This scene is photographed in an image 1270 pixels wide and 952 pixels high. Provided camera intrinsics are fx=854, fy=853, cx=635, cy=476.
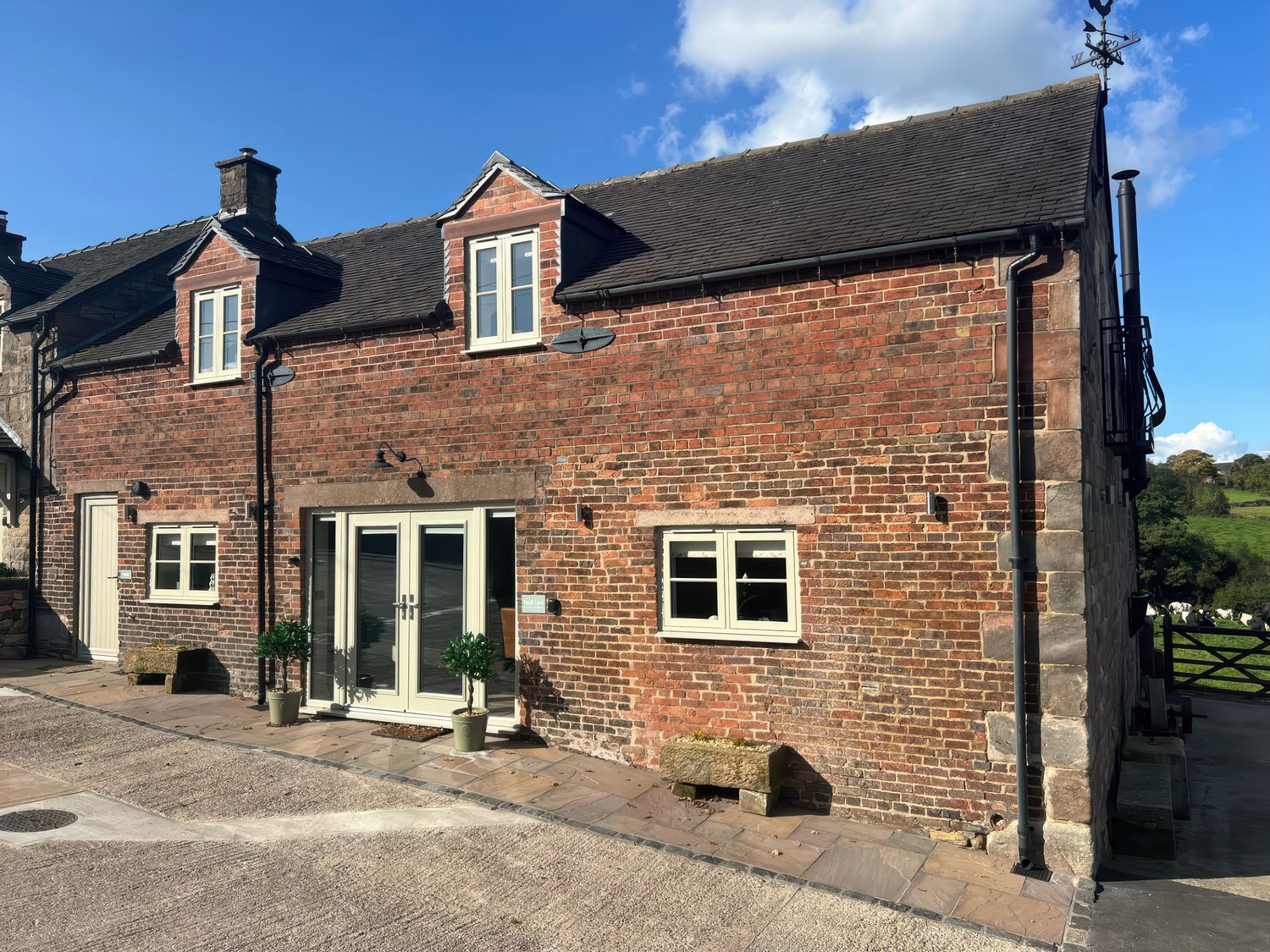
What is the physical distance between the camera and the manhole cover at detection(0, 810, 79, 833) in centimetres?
706

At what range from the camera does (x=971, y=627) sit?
23.5 ft

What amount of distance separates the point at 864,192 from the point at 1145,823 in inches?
267

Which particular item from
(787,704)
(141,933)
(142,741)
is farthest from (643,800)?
(142,741)

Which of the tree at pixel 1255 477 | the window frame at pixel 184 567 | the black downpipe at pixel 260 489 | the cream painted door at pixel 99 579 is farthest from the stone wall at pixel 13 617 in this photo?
the tree at pixel 1255 477

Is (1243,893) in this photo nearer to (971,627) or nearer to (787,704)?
(971,627)

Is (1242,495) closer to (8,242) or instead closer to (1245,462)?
(1245,462)

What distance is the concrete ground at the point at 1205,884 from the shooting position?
18.9 ft

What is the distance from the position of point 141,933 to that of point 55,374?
450 inches

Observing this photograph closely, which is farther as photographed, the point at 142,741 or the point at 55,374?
the point at 55,374

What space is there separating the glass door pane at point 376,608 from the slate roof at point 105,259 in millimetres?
8524

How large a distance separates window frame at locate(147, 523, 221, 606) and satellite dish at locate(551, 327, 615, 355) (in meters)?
5.99

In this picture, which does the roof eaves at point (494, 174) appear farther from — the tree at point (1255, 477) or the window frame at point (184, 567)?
the tree at point (1255, 477)

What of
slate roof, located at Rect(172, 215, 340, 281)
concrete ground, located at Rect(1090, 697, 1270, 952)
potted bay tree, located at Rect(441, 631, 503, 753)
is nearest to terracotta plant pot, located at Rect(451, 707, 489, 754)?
potted bay tree, located at Rect(441, 631, 503, 753)

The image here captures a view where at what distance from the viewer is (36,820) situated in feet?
23.9
